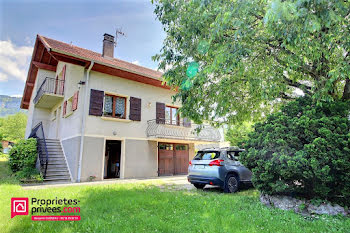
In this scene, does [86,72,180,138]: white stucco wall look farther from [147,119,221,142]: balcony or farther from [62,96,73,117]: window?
[62,96,73,117]: window

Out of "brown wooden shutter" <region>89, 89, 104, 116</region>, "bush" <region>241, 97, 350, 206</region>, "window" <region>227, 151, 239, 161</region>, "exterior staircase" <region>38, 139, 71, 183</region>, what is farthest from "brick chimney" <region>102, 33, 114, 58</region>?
"bush" <region>241, 97, 350, 206</region>

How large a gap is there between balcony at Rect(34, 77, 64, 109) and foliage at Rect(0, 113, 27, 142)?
101ft

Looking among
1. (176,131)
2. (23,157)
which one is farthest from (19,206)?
(176,131)

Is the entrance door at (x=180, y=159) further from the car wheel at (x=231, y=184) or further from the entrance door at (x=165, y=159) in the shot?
the car wheel at (x=231, y=184)

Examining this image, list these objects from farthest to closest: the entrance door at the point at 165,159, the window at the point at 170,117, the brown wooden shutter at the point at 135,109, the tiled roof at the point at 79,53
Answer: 1. the window at the point at 170,117
2. the entrance door at the point at 165,159
3. the brown wooden shutter at the point at 135,109
4. the tiled roof at the point at 79,53

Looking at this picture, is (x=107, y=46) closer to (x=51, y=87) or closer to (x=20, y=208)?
(x=51, y=87)

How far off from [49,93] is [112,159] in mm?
5373

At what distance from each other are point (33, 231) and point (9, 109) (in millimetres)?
60710

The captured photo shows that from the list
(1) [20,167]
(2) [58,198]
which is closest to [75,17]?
(2) [58,198]

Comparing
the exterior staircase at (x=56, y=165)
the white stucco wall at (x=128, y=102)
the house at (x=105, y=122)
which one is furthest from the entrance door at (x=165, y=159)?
the exterior staircase at (x=56, y=165)

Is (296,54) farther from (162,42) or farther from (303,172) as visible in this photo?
(162,42)

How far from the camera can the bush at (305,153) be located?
4176 mm

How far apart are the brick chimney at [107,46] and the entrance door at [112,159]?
5868mm

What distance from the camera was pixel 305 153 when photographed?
14.2 feet
